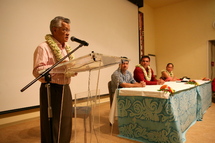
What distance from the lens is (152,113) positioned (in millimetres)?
1857

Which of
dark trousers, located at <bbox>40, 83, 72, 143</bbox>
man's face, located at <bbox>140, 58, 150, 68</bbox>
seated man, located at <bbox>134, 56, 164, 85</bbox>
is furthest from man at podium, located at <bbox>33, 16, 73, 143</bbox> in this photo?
man's face, located at <bbox>140, 58, 150, 68</bbox>

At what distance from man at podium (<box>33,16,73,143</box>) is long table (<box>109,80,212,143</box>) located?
95 centimetres

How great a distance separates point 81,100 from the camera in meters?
1.08

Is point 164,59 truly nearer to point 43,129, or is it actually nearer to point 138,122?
point 138,122

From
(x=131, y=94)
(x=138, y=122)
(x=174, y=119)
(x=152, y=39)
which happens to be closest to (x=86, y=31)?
(x=131, y=94)

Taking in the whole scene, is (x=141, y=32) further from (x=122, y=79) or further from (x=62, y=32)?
(x=62, y=32)

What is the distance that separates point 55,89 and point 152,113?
45.8 inches

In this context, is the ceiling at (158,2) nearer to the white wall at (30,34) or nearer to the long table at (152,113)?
the white wall at (30,34)

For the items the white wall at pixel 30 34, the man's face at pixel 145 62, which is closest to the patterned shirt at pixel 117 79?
the white wall at pixel 30 34

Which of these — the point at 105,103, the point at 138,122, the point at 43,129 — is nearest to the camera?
the point at 43,129

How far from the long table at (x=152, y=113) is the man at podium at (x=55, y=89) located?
95cm

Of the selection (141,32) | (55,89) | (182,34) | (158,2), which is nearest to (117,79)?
(55,89)

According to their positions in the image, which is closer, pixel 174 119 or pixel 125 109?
pixel 174 119

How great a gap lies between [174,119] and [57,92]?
4.10 ft
